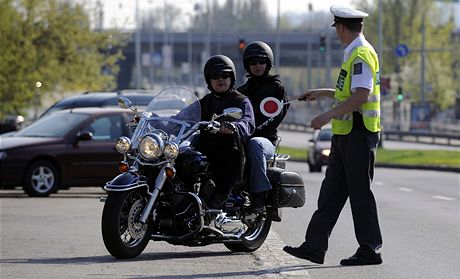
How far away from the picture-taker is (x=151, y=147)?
1073 cm

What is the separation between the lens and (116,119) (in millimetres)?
21625

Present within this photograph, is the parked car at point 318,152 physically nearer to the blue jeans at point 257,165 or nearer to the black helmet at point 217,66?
the blue jeans at point 257,165

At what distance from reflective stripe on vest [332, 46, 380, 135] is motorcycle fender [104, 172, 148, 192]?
1551 millimetres

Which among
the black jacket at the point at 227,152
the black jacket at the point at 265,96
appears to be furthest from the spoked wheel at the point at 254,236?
the black jacket at the point at 265,96

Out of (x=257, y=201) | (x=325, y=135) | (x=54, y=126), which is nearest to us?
(x=257, y=201)

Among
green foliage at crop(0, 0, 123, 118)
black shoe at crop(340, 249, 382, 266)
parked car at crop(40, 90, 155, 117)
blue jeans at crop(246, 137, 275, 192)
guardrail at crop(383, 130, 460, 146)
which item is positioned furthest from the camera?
guardrail at crop(383, 130, 460, 146)

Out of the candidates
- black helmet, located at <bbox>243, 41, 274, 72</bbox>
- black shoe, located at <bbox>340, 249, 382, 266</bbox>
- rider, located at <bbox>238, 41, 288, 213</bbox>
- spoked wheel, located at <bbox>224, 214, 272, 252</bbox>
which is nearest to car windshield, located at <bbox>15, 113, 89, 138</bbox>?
rider, located at <bbox>238, 41, 288, 213</bbox>

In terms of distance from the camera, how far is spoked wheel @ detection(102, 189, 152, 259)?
1044cm

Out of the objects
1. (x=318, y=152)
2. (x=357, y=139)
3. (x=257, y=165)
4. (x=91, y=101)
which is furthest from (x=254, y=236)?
(x=318, y=152)

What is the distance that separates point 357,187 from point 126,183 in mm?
1757

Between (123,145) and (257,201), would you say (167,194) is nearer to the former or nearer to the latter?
(123,145)

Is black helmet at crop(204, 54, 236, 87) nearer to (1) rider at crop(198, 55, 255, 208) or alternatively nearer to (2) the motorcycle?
(1) rider at crop(198, 55, 255, 208)

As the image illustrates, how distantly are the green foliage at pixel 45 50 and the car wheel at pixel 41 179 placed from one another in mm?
19531

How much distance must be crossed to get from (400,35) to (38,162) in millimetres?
Result: 70896
